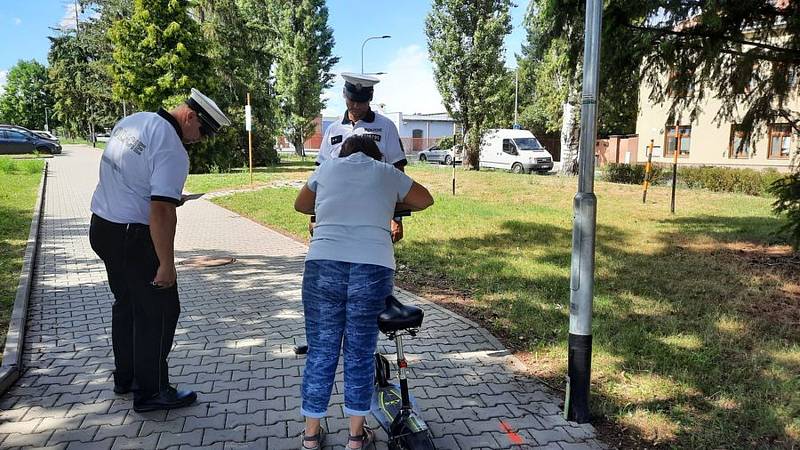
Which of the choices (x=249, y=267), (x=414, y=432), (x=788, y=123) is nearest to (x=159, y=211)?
(x=414, y=432)

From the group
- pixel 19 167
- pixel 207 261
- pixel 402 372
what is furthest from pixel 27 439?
pixel 19 167

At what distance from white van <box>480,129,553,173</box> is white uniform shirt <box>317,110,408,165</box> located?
2321 cm

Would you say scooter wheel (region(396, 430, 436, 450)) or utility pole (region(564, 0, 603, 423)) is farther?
utility pole (region(564, 0, 603, 423))

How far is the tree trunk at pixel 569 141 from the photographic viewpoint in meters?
22.3

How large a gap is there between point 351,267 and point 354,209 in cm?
29

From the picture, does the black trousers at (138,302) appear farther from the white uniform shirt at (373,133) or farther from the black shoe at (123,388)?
the white uniform shirt at (373,133)

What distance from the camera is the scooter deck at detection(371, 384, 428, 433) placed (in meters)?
2.98

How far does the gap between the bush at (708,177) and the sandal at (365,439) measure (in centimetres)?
1883

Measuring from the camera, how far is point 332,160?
2.86 m

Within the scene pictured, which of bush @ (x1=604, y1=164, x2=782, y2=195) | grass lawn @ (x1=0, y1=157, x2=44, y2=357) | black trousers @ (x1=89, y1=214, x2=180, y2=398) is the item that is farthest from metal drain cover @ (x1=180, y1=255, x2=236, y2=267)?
bush @ (x1=604, y1=164, x2=782, y2=195)

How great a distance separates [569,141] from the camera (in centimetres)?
2261

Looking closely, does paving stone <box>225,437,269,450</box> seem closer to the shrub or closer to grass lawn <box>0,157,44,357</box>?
grass lawn <box>0,157,44,357</box>

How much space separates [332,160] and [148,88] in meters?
22.3

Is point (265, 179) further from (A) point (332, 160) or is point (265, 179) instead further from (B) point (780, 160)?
(B) point (780, 160)
